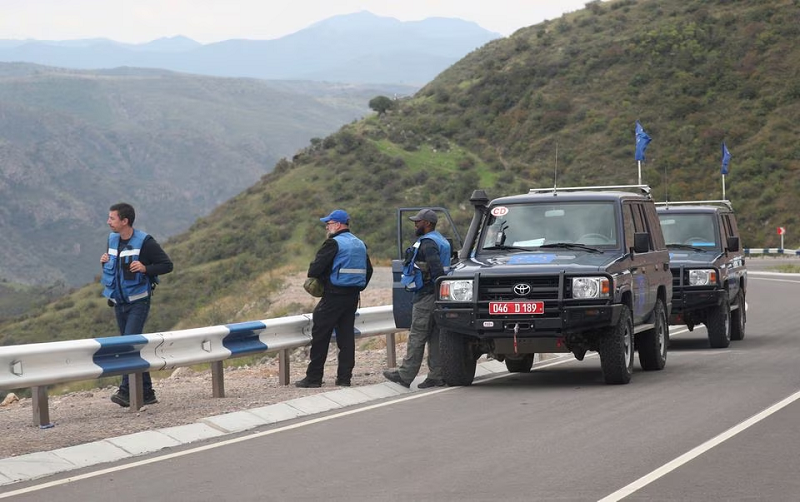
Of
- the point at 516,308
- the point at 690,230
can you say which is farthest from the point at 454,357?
the point at 690,230

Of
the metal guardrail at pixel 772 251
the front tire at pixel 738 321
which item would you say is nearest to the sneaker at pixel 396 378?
the front tire at pixel 738 321

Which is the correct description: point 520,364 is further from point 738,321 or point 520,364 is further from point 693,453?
point 693,453

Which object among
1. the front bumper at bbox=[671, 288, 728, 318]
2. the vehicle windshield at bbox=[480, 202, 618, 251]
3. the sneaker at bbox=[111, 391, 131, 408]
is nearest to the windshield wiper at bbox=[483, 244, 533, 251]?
the vehicle windshield at bbox=[480, 202, 618, 251]

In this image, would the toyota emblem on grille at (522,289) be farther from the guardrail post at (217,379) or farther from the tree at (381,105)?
the tree at (381,105)

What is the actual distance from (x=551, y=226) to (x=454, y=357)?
185cm

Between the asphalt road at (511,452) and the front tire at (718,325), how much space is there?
456 cm

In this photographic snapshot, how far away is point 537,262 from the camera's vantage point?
1396cm

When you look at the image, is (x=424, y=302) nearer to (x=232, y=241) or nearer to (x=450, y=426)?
(x=450, y=426)

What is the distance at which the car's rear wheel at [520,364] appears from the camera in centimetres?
1634

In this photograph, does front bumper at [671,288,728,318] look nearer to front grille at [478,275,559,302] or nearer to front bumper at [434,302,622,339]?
front bumper at [434,302,622,339]

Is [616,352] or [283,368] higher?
[616,352]

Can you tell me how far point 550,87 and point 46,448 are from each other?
8315 centimetres

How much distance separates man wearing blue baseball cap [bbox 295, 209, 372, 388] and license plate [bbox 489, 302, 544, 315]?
1.36 meters

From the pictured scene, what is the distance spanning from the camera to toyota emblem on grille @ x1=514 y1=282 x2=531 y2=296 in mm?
13656
